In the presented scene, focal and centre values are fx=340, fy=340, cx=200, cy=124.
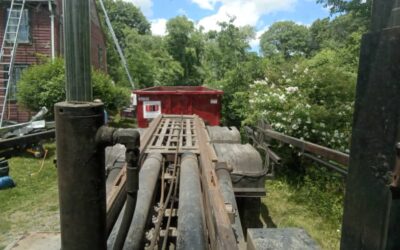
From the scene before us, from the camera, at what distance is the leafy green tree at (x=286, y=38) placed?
7660 cm

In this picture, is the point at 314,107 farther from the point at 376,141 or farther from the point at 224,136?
the point at 376,141

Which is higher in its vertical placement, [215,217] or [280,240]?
[280,240]

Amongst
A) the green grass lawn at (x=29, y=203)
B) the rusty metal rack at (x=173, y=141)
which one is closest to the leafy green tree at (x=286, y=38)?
the green grass lawn at (x=29, y=203)

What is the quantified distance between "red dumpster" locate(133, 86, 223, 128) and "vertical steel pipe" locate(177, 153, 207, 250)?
5.25 meters

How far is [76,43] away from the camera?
94 cm

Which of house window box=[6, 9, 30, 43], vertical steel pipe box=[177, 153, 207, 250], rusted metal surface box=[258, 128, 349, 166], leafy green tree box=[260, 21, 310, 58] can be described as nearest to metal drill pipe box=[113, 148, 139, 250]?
vertical steel pipe box=[177, 153, 207, 250]

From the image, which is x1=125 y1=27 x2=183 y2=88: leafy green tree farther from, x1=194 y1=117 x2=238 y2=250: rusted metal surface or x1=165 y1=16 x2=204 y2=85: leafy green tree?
x1=194 y1=117 x2=238 y2=250: rusted metal surface

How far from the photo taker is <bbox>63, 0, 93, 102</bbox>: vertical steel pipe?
0.93m

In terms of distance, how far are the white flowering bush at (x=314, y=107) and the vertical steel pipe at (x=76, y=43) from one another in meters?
5.96

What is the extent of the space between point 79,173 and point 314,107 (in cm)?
620

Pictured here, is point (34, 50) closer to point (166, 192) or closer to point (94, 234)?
point (166, 192)

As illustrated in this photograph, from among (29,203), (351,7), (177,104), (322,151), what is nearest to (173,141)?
(322,151)

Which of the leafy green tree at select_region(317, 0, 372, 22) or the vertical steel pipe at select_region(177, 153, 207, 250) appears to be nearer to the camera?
the vertical steel pipe at select_region(177, 153, 207, 250)

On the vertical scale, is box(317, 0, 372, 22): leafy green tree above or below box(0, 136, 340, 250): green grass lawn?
above
